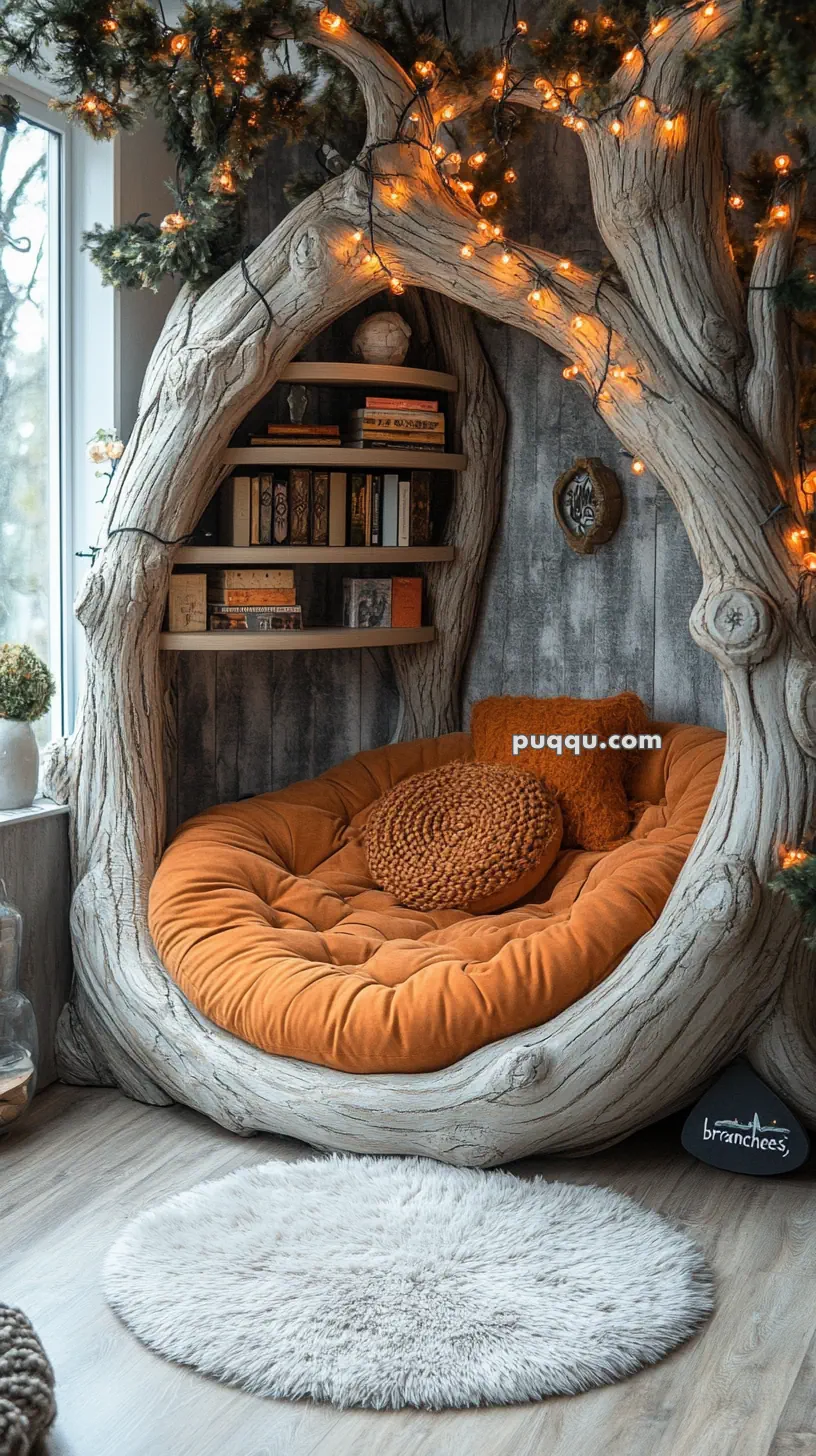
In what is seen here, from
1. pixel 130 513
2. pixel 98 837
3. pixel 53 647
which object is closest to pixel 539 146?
pixel 130 513

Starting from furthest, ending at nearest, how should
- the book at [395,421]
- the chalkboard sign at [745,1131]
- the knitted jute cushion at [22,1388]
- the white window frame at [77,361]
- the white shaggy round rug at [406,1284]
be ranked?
the book at [395,421], the white window frame at [77,361], the chalkboard sign at [745,1131], the white shaggy round rug at [406,1284], the knitted jute cushion at [22,1388]

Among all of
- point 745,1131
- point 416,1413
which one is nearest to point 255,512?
point 745,1131

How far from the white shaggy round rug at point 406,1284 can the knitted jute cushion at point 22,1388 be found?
26cm

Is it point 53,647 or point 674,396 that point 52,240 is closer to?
point 53,647

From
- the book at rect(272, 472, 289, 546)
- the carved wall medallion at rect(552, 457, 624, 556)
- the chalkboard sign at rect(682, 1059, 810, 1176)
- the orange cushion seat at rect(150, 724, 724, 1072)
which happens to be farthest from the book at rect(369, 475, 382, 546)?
the chalkboard sign at rect(682, 1059, 810, 1176)

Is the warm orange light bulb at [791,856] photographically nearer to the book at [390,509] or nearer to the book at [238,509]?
the book at [390,509]

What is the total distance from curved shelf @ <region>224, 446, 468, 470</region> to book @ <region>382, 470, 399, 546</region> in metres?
0.05

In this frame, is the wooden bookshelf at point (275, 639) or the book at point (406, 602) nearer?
the wooden bookshelf at point (275, 639)

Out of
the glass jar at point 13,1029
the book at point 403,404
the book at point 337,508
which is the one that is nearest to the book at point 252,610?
the book at point 337,508

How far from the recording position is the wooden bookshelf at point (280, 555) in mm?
3299

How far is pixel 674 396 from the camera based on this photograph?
8.89 ft

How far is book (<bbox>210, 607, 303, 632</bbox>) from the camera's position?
340cm

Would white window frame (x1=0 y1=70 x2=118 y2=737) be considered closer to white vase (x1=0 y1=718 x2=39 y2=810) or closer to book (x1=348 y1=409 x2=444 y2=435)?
white vase (x1=0 y1=718 x2=39 y2=810)

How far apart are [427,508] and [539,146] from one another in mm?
971
